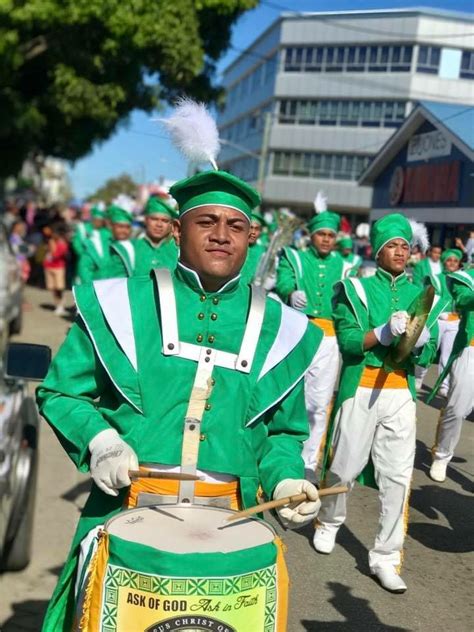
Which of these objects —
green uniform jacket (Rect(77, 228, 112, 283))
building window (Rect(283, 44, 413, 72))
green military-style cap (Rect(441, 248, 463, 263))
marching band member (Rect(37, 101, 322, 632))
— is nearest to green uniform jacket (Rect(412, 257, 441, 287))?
green military-style cap (Rect(441, 248, 463, 263))

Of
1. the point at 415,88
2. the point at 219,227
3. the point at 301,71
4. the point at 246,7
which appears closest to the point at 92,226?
the point at 246,7

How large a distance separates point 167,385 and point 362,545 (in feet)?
11.7

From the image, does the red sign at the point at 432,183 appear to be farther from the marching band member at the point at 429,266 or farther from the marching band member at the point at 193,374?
the marching band member at the point at 193,374

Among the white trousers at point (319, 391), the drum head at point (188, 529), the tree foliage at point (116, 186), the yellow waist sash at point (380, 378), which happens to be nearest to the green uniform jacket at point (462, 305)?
the white trousers at point (319, 391)

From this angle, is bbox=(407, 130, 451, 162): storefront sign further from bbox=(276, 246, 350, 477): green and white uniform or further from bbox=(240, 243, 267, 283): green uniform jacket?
bbox=(240, 243, 267, 283): green uniform jacket

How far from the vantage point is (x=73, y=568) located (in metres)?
2.79

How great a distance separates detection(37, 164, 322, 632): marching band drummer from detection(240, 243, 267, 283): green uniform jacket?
6.29 meters

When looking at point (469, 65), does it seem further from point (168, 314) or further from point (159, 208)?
point (168, 314)

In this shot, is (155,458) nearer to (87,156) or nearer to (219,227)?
(219,227)

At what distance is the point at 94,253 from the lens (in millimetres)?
13289

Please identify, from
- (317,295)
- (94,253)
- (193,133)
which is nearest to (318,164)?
(94,253)

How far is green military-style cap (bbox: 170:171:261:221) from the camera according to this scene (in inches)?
111

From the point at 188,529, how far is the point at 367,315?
308 centimetres

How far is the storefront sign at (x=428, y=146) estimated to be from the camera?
712 cm
